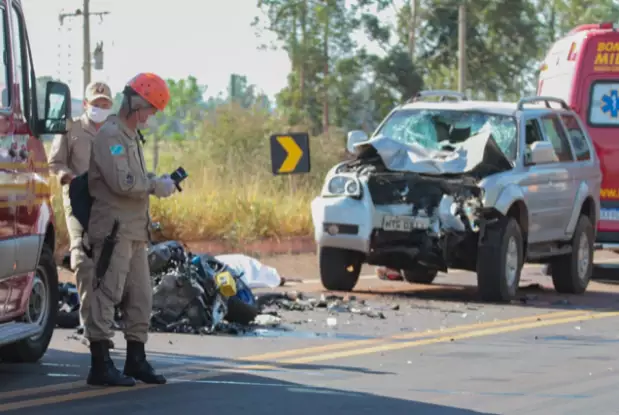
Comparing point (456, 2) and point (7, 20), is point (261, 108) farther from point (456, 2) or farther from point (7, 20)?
point (7, 20)

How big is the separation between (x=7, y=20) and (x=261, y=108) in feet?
97.2

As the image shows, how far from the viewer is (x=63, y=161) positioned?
11375mm

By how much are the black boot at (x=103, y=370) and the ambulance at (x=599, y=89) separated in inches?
436

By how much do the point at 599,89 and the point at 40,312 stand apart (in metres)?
11.7

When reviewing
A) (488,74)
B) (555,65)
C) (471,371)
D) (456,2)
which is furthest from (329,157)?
(471,371)

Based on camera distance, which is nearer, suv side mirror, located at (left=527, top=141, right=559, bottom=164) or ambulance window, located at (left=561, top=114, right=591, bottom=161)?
suv side mirror, located at (left=527, top=141, right=559, bottom=164)

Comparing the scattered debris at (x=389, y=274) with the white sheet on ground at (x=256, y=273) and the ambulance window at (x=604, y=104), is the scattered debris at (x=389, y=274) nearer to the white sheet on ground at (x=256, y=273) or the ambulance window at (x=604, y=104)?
the white sheet on ground at (x=256, y=273)

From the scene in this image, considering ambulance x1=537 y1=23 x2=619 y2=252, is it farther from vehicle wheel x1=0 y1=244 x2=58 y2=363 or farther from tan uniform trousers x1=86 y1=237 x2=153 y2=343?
tan uniform trousers x1=86 y1=237 x2=153 y2=343

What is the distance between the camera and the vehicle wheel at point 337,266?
47.4 ft

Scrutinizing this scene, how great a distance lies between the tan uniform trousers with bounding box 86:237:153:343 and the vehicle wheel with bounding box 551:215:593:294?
7.63 metres

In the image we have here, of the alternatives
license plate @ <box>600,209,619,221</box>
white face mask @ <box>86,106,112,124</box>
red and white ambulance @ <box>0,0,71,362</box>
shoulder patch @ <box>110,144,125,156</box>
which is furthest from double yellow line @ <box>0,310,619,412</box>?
license plate @ <box>600,209,619,221</box>

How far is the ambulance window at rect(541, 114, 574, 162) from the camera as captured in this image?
1573cm

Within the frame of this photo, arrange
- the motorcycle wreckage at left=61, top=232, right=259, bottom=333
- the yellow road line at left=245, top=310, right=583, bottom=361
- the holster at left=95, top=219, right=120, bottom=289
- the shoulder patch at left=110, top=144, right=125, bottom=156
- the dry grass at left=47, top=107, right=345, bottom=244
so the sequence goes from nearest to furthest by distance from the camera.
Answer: the holster at left=95, top=219, right=120, bottom=289, the shoulder patch at left=110, top=144, right=125, bottom=156, the yellow road line at left=245, top=310, right=583, bottom=361, the motorcycle wreckage at left=61, top=232, right=259, bottom=333, the dry grass at left=47, top=107, right=345, bottom=244

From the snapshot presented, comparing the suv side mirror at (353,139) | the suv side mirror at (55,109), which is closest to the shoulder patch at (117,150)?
the suv side mirror at (55,109)
